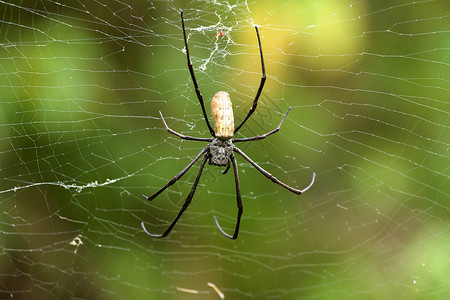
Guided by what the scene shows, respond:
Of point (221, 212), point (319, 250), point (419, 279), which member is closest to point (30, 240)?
point (221, 212)

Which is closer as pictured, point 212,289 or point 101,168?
point 101,168

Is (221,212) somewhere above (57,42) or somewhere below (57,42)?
below

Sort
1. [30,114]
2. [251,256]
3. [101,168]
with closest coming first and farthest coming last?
1. [30,114]
2. [101,168]
3. [251,256]

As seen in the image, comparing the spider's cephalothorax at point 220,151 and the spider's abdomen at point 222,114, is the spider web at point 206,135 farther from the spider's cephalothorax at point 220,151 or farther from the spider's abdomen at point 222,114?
the spider's abdomen at point 222,114

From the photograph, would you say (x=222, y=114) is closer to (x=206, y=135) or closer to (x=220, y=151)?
(x=220, y=151)

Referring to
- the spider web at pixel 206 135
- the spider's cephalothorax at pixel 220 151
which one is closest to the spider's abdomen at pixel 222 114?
the spider's cephalothorax at pixel 220 151

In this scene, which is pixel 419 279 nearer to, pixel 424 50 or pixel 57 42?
pixel 424 50
